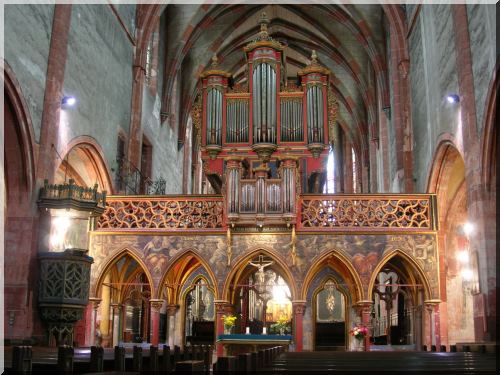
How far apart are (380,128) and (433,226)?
43.8 feet

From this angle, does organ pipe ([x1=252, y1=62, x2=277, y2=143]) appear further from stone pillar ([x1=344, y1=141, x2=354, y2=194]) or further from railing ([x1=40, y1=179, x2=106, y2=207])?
stone pillar ([x1=344, y1=141, x2=354, y2=194])

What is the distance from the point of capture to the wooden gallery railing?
18469 mm

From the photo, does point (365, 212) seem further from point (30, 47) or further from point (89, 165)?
point (30, 47)

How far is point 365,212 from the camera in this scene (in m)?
18.6

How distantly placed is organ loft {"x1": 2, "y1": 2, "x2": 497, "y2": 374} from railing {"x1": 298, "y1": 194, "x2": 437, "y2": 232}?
0.15ft

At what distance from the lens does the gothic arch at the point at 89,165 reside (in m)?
20.6

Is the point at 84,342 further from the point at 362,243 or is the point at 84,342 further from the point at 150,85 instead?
the point at 150,85

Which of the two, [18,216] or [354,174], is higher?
[354,174]

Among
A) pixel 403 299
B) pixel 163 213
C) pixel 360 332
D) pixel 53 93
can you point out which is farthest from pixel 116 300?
pixel 403 299

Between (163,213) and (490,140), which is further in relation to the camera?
A: (163,213)

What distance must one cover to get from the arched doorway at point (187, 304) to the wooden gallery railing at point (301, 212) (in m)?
1.23

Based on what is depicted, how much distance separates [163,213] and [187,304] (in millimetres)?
7221

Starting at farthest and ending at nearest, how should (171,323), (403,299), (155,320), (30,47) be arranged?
(403,299) < (171,323) < (155,320) < (30,47)

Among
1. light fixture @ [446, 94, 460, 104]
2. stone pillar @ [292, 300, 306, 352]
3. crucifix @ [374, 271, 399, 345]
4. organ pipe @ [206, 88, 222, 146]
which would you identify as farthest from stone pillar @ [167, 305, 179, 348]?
light fixture @ [446, 94, 460, 104]
